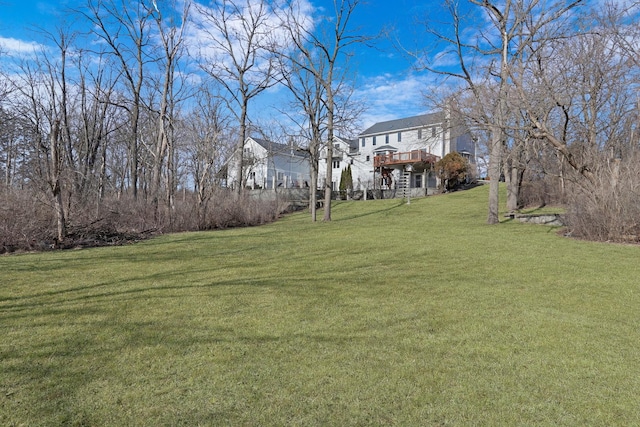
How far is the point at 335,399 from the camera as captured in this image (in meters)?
2.42

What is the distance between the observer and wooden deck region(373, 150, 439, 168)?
34969 mm

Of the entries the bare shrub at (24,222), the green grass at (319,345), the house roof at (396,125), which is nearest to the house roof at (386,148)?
the house roof at (396,125)

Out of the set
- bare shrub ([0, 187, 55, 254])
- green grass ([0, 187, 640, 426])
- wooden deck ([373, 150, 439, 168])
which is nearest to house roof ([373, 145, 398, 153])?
wooden deck ([373, 150, 439, 168])

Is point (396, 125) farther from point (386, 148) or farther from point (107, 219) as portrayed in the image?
point (107, 219)

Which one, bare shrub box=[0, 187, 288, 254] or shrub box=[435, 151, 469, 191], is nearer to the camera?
bare shrub box=[0, 187, 288, 254]

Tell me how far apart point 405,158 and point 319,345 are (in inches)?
1381

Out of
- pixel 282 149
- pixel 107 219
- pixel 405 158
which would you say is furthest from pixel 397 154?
pixel 107 219

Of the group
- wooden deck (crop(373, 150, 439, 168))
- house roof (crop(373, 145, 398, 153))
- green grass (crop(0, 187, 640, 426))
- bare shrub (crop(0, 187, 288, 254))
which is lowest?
green grass (crop(0, 187, 640, 426))

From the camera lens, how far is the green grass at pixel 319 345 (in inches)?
90.7

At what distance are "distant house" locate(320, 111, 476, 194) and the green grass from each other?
91.7 ft

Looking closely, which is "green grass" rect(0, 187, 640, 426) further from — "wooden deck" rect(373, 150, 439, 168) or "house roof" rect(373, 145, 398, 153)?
"house roof" rect(373, 145, 398, 153)

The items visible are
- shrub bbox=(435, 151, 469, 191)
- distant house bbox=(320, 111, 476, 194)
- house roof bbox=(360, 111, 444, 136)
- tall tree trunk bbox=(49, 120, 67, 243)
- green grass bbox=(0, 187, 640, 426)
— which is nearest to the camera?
green grass bbox=(0, 187, 640, 426)

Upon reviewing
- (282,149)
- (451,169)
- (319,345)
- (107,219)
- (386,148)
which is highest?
(386,148)

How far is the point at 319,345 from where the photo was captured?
3287 mm
